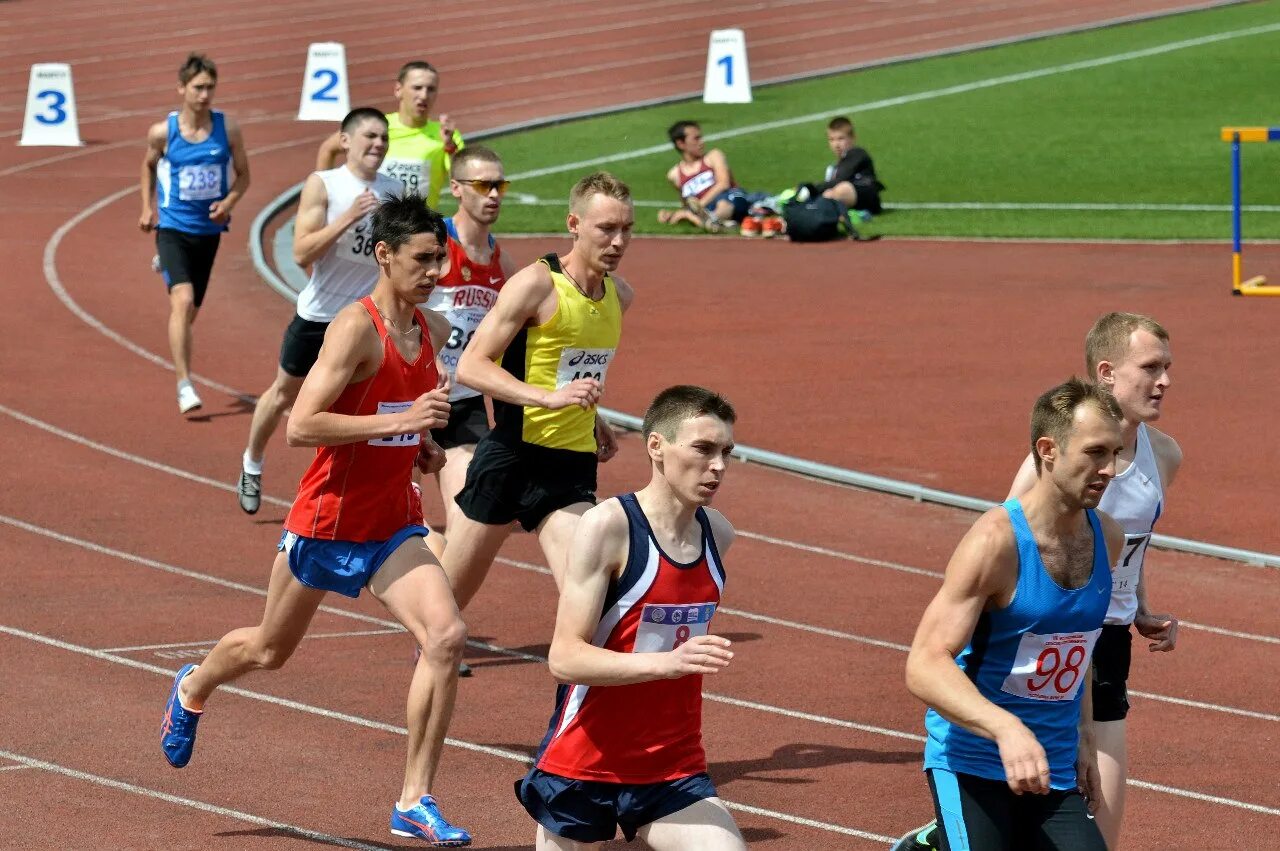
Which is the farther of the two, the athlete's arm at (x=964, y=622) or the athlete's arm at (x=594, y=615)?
the athlete's arm at (x=594, y=615)

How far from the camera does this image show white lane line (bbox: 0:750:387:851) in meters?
6.17

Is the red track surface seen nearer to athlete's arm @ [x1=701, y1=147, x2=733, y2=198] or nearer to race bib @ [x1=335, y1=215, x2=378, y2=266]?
athlete's arm @ [x1=701, y1=147, x2=733, y2=198]

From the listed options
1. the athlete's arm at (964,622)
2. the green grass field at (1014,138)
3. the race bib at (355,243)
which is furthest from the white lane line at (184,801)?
the green grass field at (1014,138)

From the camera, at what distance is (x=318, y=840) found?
6.17 metres

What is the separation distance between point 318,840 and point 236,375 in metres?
7.73

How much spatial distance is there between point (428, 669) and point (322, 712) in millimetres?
1581

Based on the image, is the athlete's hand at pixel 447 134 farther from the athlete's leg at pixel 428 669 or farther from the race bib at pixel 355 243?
the athlete's leg at pixel 428 669

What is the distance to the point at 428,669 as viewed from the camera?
596 cm

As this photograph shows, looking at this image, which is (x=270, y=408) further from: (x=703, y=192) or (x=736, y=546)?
(x=703, y=192)

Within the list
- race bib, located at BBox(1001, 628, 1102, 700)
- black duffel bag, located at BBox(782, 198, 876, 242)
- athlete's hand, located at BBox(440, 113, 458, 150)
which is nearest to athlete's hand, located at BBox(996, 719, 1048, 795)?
race bib, located at BBox(1001, 628, 1102, 700)

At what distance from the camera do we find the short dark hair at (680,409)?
4.74m

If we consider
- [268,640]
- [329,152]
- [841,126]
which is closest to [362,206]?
[329,152]

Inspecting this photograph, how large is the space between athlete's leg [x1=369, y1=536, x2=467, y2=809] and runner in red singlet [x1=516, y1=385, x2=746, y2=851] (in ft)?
3.55

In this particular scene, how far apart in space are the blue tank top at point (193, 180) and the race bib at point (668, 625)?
7938 mm
